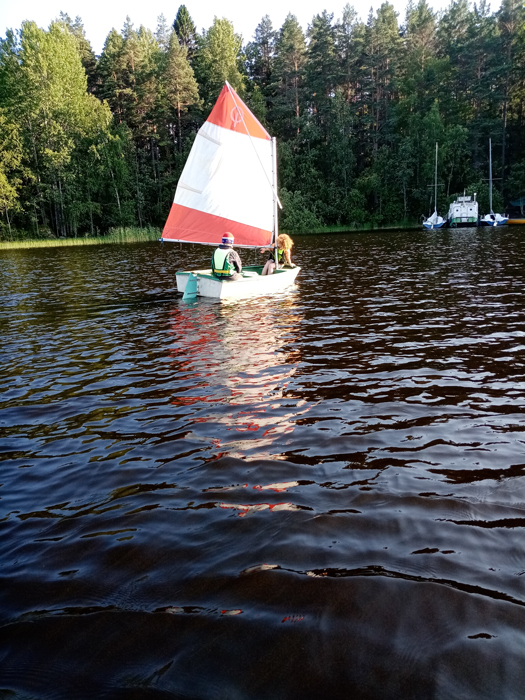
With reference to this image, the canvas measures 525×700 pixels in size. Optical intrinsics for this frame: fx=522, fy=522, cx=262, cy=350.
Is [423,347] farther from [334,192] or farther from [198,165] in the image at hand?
[334,192]

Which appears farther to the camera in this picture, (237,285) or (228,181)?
(228,181)

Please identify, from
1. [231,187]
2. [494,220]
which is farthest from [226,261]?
[494,220]

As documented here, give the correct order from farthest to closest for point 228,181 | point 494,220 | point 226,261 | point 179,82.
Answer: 1. point 179,82
2. point 494,220
3. point 228,181
4. point 226,261

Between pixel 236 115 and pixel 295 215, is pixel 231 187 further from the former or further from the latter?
pixel 295 215

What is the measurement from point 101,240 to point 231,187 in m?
42.8

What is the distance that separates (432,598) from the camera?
11.0ft

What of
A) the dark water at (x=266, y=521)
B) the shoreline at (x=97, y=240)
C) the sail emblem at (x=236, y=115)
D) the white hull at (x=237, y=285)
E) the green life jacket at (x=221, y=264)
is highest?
the sail emblem at (x=236, y=115)

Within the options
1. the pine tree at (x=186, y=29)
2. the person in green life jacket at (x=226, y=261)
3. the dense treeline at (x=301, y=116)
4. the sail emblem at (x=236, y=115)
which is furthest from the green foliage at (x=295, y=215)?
the person in green life jacket at (x=226, y=261)

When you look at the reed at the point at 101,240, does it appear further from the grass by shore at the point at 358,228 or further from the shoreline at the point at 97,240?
the grass by shore at the point at 358,228

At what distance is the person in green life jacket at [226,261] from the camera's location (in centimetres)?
1546

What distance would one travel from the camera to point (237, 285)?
16.0 metres

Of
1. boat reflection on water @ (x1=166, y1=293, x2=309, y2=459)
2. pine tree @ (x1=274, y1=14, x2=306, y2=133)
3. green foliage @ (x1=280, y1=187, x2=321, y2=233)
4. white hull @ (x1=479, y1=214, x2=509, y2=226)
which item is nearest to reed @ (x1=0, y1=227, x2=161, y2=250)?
green foliage @ (x1=280, y1=187, x2=321, y2=233)

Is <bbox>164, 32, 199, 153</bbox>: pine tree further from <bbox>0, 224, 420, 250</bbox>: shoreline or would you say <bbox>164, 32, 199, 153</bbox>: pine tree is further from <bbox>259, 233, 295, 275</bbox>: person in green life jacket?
<bbox>259, 233, 295, 275</bbox>: person in green life jacket

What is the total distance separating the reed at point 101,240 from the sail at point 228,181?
1558 inches
